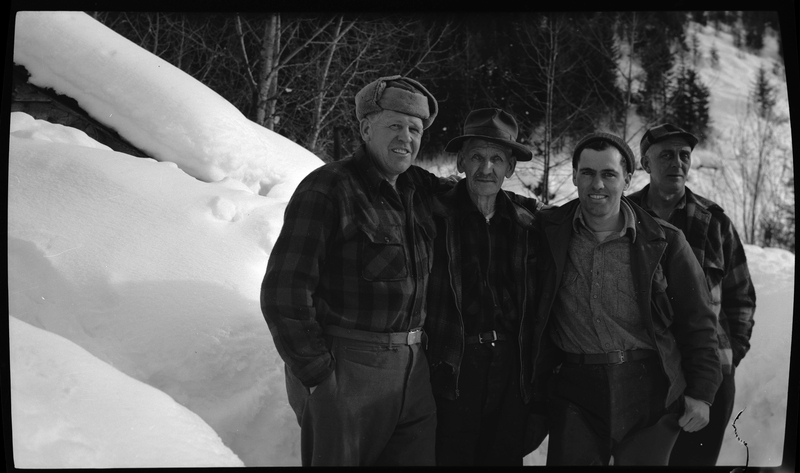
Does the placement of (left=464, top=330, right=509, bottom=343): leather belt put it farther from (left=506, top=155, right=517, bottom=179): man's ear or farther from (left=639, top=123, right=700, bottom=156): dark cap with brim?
(left=639, top=123, right=700, bottom=156): dark cap with brim

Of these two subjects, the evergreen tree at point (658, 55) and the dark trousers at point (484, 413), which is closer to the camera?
the dark trousers at point (484, 413)

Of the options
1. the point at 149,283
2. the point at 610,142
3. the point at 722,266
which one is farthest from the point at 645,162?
the point at 149,283

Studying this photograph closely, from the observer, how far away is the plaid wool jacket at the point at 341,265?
2.59 meters

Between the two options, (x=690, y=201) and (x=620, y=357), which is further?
(x=690, y=201)

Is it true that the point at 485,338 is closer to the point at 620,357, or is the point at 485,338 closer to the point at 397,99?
the point at 620,357

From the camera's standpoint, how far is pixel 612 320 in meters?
2.75

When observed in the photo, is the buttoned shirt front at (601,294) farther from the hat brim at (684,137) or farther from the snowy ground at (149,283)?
the snowy ground at (149,283)

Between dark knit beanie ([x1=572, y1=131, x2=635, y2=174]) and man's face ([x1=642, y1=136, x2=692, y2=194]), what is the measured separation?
162 millimetres

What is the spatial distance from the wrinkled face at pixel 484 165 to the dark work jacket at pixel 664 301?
24cm

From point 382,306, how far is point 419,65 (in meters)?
1.01

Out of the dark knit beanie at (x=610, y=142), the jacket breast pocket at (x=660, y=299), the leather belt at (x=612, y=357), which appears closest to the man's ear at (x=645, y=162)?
the dark knit beanie at (x=610, y=142)

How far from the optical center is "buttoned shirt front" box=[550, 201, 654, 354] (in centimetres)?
273

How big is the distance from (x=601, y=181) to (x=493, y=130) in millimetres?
468

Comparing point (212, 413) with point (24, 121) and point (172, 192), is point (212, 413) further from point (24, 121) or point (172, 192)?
point (24, 121)
